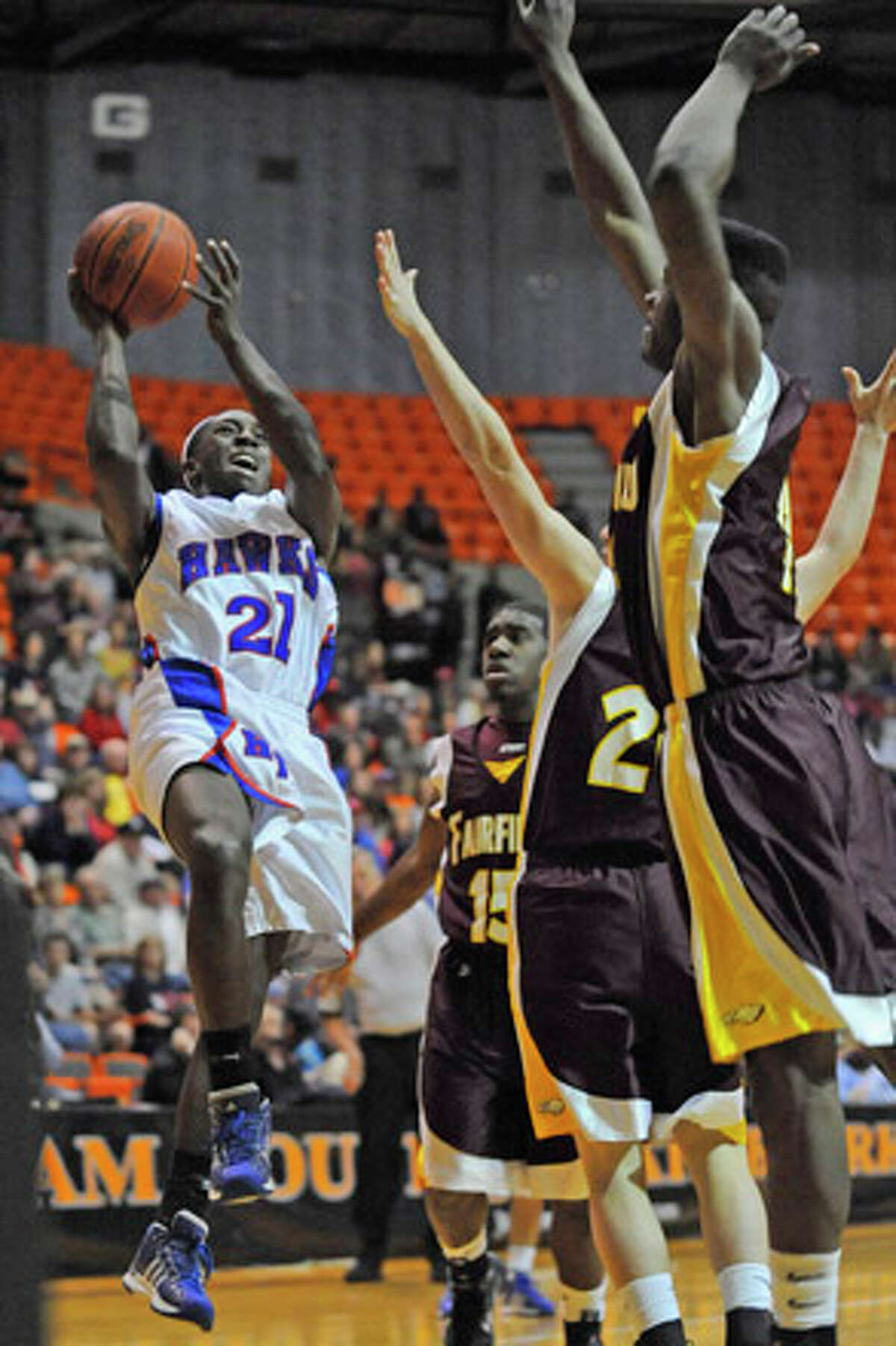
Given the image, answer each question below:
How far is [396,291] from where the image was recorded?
5.72 meters

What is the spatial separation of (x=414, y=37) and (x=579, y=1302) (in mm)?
18823

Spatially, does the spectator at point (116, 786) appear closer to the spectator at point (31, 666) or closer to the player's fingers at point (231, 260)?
the spectator at point (31, 666)

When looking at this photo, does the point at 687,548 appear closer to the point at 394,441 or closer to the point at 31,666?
the point at 31,666

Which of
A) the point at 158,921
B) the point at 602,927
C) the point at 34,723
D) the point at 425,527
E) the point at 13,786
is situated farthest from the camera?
the point at 425,527

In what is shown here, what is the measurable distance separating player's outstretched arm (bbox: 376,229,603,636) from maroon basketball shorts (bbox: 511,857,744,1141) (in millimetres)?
757

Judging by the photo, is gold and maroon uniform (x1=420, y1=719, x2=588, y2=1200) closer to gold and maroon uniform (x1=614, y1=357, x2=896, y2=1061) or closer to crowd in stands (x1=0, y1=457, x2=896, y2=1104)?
gold and maroon uniform (x1=614, y1=357, x2=896, y2=1061)

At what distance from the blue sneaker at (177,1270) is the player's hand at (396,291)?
2.32 meters

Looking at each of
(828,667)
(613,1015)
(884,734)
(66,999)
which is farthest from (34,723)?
(613,1015)

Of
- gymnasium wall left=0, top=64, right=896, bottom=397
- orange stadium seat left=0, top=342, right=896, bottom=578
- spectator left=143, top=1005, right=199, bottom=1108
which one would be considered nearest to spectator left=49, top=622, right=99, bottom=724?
orange stadium seat left=0, top=342, right=896, bottom=578

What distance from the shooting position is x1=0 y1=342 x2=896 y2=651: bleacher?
2017cm

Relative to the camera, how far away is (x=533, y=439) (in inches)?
905

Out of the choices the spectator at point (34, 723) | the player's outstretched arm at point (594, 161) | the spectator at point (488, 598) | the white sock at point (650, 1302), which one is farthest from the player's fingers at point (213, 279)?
the spectator at point (488, 598)

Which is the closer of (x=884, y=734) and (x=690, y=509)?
(x=690, y=509)

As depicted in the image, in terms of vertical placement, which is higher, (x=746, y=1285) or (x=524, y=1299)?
(x=746, y=1285)
